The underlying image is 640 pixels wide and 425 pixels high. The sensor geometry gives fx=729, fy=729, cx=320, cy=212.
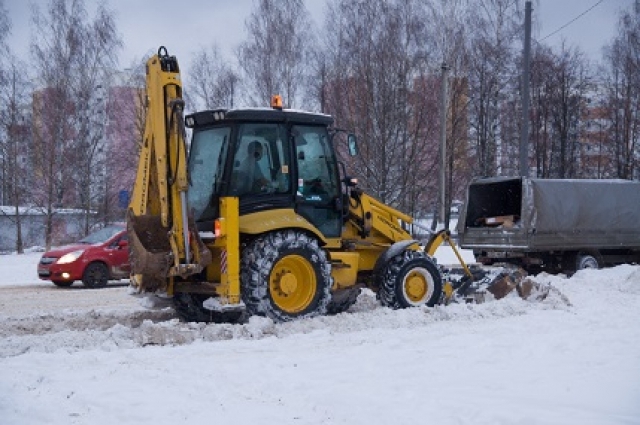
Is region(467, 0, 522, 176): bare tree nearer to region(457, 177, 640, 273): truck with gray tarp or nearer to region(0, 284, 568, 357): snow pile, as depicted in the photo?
region(457, 177, 640, 273): truck with gray tarp

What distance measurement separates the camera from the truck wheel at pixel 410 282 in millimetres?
10180

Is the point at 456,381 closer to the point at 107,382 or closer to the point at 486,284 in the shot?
the point at 107,382

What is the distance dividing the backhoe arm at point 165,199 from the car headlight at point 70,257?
26.8 ft

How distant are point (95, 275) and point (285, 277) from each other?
8944 mm

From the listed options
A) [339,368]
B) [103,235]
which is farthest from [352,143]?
[103,235]

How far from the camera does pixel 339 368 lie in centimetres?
656

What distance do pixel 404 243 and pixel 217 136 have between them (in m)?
3.08

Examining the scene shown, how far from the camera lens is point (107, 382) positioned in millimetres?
5711

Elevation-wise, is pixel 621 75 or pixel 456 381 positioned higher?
pixel 621 75

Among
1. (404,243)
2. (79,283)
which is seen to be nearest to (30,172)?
(79,283)

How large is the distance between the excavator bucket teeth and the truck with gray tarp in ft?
30.6

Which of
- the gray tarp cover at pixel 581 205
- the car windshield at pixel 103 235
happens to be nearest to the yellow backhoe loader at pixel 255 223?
the gray tarp cover at pixel 581 205

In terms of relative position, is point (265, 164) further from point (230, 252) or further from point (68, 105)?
point (68, 105)

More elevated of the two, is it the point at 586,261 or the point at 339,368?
the point at 586,261
